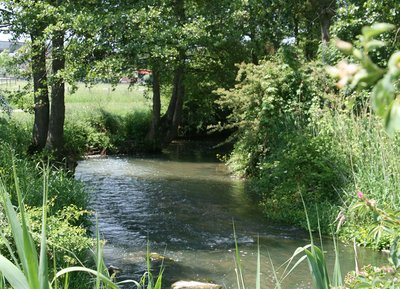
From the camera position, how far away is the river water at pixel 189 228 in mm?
7449

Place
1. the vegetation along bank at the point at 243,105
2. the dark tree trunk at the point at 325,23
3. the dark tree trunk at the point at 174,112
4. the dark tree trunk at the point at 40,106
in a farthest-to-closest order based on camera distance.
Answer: the dark tree trunk at the point at 174,112, the dark tree trunk at the point at 325,23, the dark tree trunk at the point at 40,106, the vegetation along bank at the point at 243,105

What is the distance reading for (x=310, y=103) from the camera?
12.8 meters

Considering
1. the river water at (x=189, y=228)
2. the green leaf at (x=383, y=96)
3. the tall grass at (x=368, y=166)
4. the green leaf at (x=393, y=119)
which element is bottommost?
the river water at (x=189, y=228)

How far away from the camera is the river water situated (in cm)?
745

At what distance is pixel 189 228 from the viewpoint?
31.7ft

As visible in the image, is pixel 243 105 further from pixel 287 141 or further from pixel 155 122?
pixel 155 122

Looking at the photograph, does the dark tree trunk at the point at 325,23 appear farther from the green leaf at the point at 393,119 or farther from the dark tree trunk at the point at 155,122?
the green leaf at the point at 393,119

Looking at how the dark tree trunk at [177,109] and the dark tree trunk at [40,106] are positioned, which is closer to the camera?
the dark tree trunk at [40,106]

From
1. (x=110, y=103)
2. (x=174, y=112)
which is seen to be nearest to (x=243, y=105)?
(x=174, y=112)

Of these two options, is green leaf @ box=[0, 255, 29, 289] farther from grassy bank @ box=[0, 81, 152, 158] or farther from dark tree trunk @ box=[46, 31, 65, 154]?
grassy bank @ box=[0, 81, 152, 158]

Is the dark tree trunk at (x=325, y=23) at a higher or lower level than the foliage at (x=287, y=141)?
higher

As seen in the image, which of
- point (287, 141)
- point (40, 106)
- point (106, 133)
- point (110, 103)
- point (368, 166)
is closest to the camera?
point (368, 166)

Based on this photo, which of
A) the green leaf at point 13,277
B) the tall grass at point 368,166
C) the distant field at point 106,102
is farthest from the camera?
the distant field at point 106,102

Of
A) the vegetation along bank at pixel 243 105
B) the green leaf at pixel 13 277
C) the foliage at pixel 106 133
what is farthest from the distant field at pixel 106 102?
the green leaf at pixel 13 277
